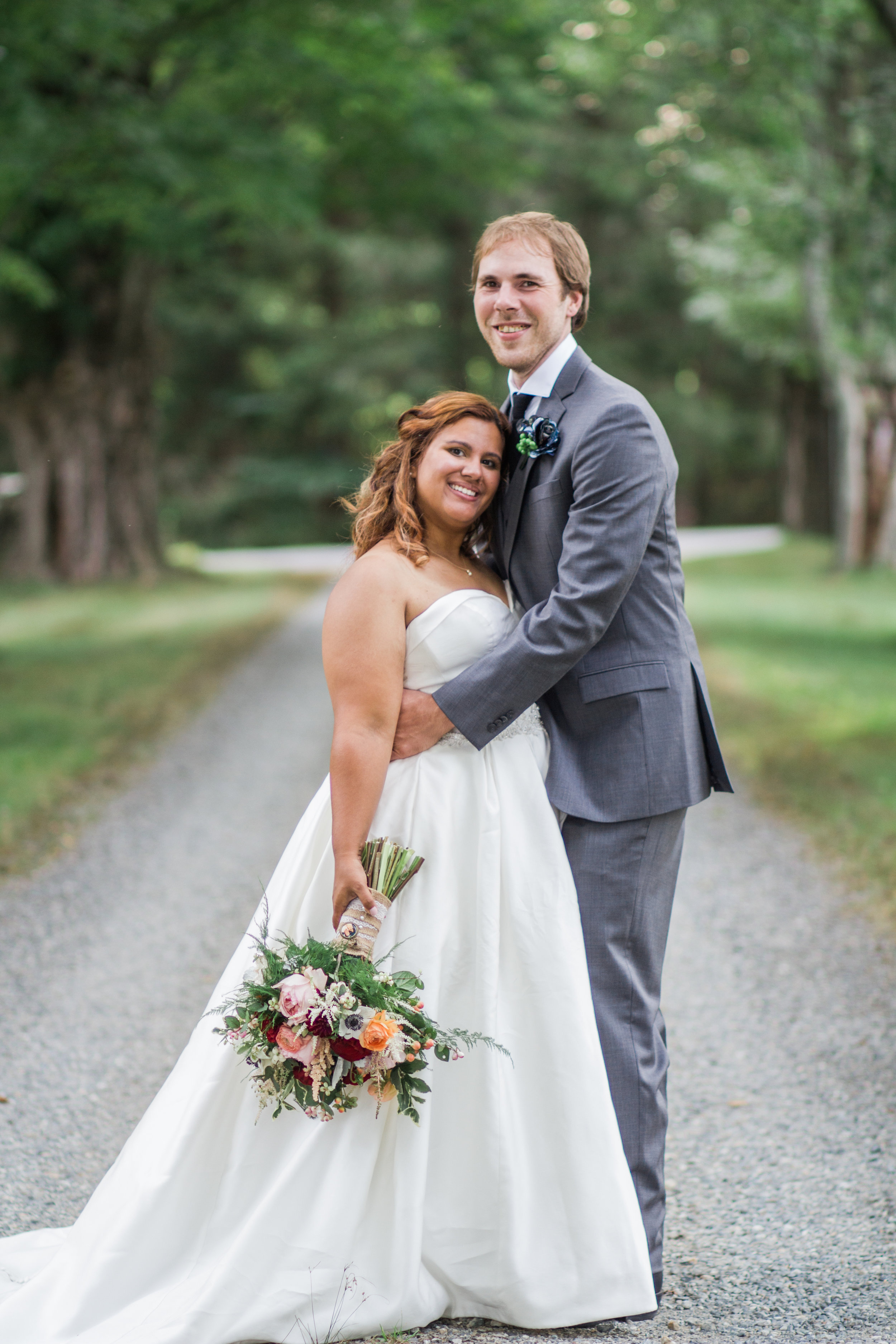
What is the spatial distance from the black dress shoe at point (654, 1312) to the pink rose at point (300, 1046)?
3.02 ft

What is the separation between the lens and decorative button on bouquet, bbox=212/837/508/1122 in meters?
2.71

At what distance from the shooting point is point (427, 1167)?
289 centimetres

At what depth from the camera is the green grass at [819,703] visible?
7590mm

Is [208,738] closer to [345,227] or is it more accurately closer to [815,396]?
[815,396]

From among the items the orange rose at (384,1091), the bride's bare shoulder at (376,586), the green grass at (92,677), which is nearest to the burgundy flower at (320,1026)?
the orange rose at (384,1091)

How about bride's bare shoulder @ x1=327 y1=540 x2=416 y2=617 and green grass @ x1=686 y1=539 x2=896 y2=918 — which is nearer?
bride's bare shoulder @ x1=327 y1=540 x2=416 y2=617

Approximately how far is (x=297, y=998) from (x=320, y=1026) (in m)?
0.08

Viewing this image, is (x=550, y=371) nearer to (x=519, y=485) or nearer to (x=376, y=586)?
(x=519, y=485)

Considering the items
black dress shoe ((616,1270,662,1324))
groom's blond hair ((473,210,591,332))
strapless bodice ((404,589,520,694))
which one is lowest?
black dress shoe ((616,1270,662,1324))

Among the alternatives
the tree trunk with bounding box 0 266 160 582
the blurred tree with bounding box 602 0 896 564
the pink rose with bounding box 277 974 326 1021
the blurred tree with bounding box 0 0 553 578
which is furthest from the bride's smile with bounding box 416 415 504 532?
the tree trunk with bounding box 0 266 160 582

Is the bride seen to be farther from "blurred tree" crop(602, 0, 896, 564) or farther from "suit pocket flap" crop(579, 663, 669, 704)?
"blurred tree" crop(602, 0, 896, 564)

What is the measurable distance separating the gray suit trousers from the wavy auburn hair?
803 millimetres

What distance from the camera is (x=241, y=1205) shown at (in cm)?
288

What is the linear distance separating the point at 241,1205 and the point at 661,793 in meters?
1.33
